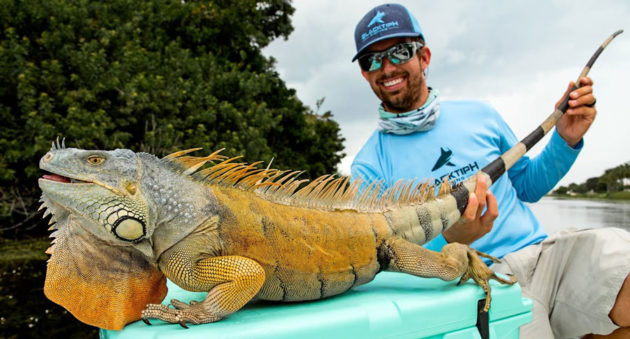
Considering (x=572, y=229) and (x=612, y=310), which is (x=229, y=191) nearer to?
(x=612, y=310)

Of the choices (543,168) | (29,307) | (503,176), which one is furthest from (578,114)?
(29,307)

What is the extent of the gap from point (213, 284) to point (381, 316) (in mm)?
534

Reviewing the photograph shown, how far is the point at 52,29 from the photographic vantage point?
31.1ft

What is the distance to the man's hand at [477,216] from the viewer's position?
6.42ft

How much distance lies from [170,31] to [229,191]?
14.4 metres

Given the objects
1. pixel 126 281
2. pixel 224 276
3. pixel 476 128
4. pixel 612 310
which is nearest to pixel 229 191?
pixel 224 276

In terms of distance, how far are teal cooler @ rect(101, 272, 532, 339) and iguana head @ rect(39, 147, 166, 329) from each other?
0.10m

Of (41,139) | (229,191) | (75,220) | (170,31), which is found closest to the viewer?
(75,220)

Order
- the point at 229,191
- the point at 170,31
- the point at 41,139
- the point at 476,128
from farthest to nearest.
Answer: the point at 170,31, the point at 41,139, the point at 476,128, the point at 229,191

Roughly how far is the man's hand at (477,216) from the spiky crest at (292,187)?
0.18m

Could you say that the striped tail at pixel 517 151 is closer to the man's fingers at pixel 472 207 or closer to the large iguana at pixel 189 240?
the man's fingers at pixel 472 207

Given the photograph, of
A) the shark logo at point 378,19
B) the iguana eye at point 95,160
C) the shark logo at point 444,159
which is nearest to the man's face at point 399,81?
the shark logo at point 378,19

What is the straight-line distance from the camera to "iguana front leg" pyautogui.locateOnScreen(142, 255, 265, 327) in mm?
1201

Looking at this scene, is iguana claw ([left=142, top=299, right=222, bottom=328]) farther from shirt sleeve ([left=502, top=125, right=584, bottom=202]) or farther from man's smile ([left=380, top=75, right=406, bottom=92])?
shirt sleeve ([left=502, top=125, right=584, bottom=202])
